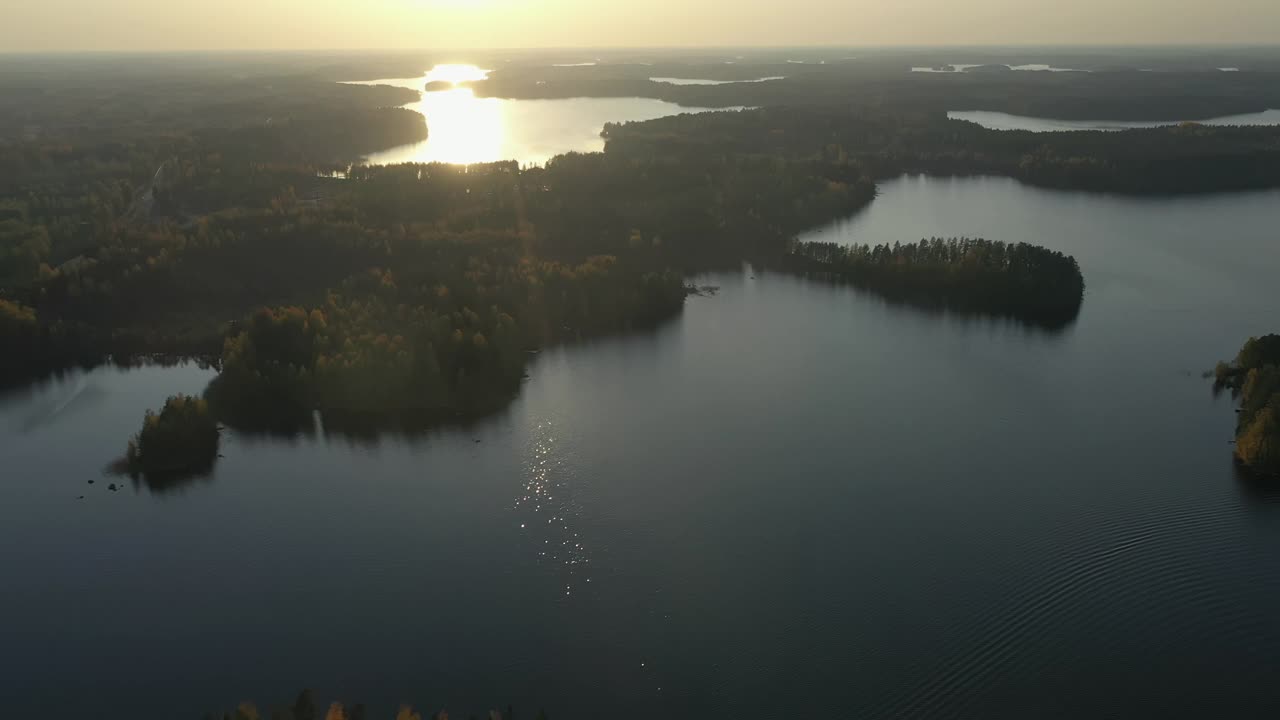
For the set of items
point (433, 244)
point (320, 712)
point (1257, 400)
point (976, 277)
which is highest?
point (433, 244)

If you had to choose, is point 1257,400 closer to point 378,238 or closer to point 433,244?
point 433,244

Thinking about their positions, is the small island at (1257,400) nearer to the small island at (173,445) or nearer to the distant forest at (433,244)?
the distant forest at (433,244)

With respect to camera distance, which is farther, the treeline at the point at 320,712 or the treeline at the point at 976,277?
the treeline at the point at 976,277

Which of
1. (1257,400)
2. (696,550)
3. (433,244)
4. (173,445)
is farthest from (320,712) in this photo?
(433,244)

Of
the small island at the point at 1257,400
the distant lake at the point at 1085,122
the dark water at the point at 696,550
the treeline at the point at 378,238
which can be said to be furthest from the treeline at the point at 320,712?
the distant lake at the point at 1085,122

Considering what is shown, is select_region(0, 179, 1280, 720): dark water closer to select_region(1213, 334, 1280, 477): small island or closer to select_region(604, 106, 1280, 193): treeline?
select_region(1213, 334, 1280, 477): small island
